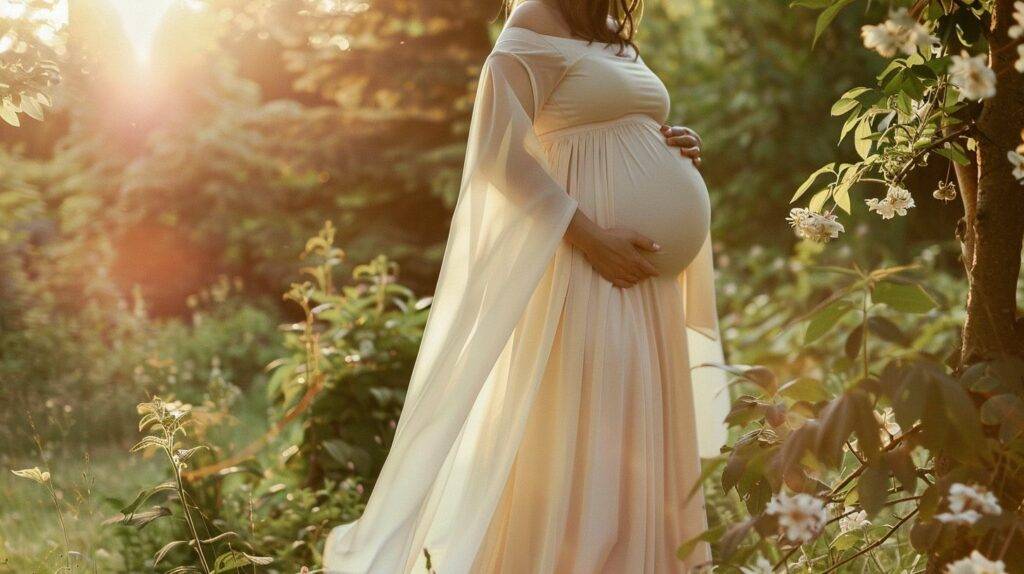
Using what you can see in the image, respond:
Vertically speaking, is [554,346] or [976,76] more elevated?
[976,76]

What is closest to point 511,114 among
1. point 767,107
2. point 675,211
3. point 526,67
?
point 526,67

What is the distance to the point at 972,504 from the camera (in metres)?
1.25

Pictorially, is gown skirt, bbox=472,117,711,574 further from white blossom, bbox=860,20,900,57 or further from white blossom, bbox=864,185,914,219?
white blossom, bbox=860,20,900,57

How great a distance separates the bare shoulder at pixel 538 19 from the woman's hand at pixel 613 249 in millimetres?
441

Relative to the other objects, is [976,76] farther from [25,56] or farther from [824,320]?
[25,56]

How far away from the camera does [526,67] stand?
7.05 ft

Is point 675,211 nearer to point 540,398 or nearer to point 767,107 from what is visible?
point 540,398

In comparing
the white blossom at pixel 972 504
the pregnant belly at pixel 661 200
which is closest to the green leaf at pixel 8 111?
the pregnant belly at pixel 661 200

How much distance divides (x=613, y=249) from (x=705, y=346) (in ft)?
2.34

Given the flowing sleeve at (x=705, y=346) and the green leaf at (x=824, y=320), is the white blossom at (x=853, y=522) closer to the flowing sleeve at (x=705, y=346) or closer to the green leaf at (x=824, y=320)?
the flowing sleeve at (x=705, y=346)

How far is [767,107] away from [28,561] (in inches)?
256

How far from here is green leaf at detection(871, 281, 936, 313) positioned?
1.22m

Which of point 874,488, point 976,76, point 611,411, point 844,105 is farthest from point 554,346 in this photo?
point 976,76

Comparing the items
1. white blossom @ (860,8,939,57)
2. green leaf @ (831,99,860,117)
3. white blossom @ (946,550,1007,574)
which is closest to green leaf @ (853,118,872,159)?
green leaf @ (831,99,860,117)
